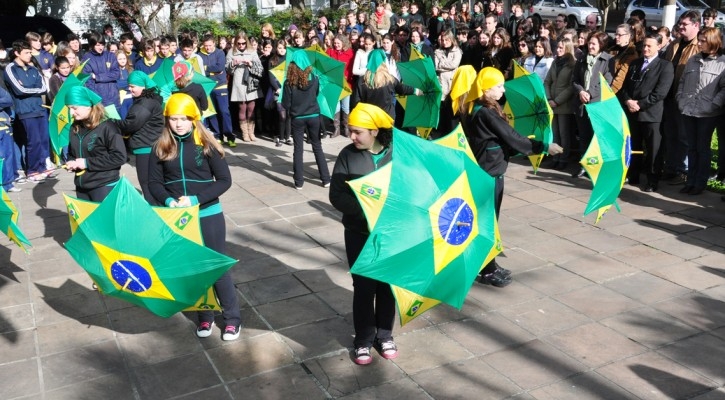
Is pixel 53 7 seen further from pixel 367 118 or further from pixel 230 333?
pixel 367 118

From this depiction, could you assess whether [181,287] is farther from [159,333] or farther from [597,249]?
[597,249]

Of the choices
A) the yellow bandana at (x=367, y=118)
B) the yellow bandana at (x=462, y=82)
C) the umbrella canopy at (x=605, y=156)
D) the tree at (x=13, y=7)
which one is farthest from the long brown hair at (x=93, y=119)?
the tree at (x=13, y=7)

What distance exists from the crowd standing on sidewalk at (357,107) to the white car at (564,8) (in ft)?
37.6

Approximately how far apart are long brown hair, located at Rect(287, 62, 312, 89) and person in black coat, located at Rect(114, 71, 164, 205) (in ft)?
7.07

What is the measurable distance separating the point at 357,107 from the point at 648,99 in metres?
5.77

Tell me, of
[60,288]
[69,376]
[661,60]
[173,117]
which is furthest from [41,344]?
[661,60]

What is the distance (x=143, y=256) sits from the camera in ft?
15.8

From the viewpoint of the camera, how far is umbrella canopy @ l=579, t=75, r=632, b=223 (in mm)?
6293

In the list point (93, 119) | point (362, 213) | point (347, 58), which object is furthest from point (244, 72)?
point (362, 213)

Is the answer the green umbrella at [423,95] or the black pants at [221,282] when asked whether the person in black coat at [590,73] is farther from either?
the black pants at [221,282]

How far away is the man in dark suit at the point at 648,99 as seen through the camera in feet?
30.4

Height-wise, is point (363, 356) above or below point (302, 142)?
below

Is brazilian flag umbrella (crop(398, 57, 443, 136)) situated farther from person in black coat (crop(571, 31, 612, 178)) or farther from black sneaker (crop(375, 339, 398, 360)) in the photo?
black sneaker (crop(375, 339, 398, 360))

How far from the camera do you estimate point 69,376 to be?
5262mm
